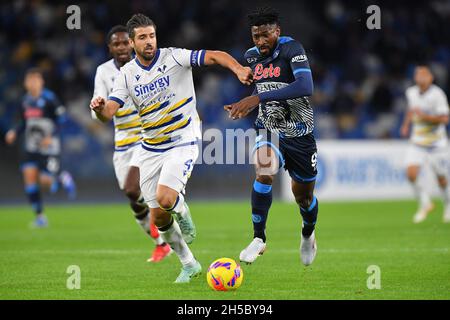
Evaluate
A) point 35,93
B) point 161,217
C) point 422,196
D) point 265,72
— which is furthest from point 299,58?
point 35,93

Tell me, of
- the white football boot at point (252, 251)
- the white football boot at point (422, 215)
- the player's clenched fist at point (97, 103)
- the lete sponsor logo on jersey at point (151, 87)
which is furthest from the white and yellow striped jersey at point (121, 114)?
the white football boot at point (422, 215)

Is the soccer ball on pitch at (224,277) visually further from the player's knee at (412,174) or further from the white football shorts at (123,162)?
the player's knee at (412,174)

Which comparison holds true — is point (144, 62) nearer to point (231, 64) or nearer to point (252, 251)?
point (231, 64)

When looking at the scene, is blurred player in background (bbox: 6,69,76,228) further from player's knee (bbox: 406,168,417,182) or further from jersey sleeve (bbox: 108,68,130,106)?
jersey sleeve (bbox: 108,68,130,106)

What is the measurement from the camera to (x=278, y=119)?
8.49 meters

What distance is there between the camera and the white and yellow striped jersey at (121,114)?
9.99 m

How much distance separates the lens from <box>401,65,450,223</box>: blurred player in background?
1473 cm

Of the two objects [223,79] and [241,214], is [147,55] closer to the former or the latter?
[241,214]

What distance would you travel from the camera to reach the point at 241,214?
16484mm

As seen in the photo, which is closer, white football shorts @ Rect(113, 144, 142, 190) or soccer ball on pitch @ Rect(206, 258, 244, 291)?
soccer ball on pitch @ Rect(206, 258, 244, 291)

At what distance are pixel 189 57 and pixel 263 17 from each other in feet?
2.81

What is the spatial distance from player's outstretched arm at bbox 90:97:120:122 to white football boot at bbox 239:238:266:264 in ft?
6.19

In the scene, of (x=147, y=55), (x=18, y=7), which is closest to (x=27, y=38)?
(x=18, y=7)

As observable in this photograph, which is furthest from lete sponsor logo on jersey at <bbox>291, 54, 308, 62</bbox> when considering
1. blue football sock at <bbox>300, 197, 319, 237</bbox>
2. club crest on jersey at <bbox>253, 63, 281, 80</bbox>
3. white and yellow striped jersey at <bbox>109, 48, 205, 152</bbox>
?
blue football sock at <bbox>300, 197, 319, 237</bbox>
